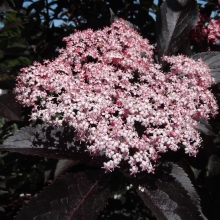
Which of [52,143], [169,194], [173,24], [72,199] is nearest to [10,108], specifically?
[52,143]

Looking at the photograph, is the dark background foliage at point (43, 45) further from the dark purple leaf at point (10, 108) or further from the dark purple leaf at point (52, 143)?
the dark purple leaf at point (52, 143)

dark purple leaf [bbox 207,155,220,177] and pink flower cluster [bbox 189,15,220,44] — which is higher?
pink flower cluster [bbox 189,15,220,44]

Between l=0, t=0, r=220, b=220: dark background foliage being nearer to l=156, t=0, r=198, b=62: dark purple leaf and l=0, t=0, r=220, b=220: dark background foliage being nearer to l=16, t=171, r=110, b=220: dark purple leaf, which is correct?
l=156, t=0, r=198, b=62: dark purple leaf

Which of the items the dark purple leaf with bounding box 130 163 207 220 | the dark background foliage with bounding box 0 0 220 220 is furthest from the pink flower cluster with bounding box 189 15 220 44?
the dark purple leaf with bounding box 130 163 207 220

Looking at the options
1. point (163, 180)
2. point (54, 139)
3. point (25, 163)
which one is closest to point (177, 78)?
point (163, 180)

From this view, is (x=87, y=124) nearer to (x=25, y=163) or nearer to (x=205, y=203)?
(x=205, y=203)

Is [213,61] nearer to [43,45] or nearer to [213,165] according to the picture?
[213,165]

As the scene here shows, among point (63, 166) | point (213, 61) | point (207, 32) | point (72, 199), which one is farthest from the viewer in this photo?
point (207, 32)
